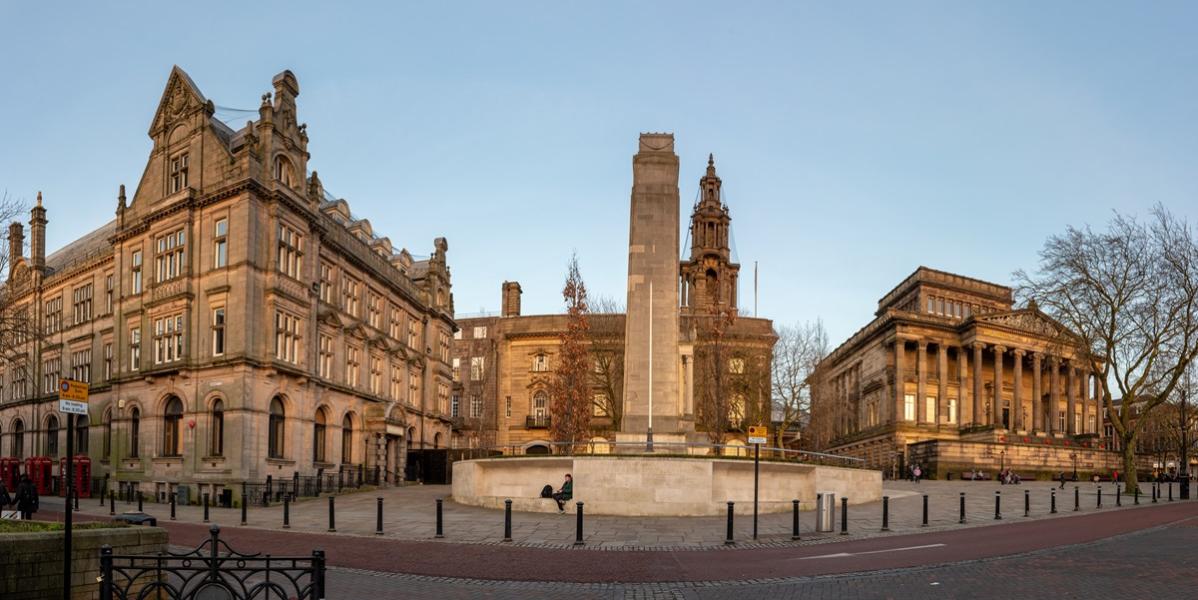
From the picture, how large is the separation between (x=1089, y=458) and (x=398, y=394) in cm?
5732

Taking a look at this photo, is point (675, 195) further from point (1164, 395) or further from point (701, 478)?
point (1164, 395)

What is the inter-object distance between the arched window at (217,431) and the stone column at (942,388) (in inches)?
2742

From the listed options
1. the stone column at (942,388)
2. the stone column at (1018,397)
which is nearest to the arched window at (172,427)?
the stone column at (942,388)

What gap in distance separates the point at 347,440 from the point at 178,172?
51.3 feet

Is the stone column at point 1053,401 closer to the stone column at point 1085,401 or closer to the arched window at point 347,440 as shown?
the stone column at point 1085,401

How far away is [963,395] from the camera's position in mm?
88625

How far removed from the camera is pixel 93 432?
151ft

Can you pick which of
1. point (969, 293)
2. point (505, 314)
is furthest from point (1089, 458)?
point (505, 314)

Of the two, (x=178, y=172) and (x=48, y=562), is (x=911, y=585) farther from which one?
(x=178, y=172)

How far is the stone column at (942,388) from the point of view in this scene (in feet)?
290

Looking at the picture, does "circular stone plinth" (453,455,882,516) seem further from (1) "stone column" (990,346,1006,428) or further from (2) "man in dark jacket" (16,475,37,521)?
(1) "stone column" (990,346,1006,428)

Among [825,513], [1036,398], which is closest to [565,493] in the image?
[825,513]

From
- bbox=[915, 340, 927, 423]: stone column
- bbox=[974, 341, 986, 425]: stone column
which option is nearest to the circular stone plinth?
bbox=[915, 340, 927, 423]: stone column

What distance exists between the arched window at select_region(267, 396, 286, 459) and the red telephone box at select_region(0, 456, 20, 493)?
64.2 ft
